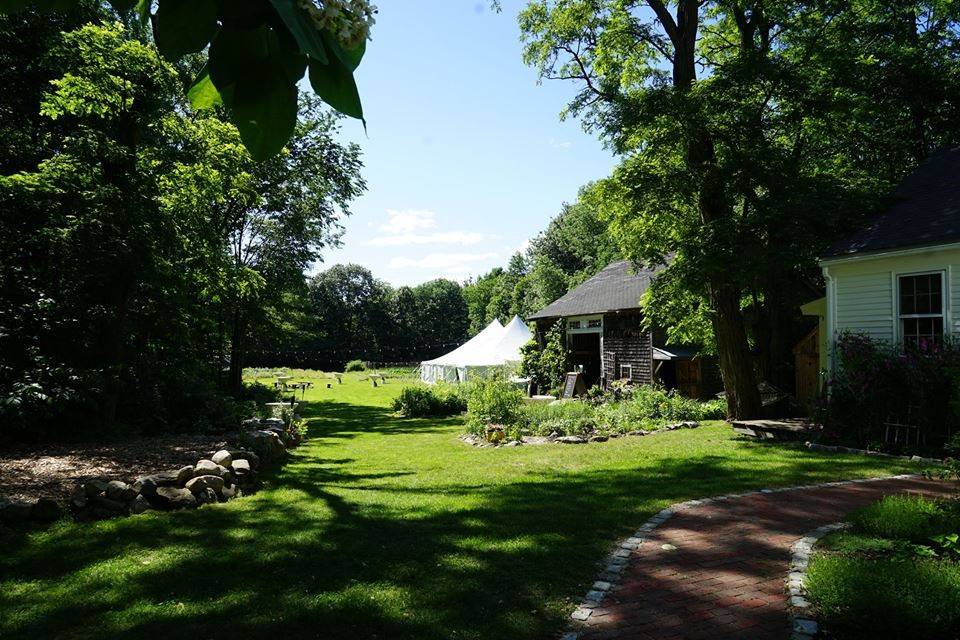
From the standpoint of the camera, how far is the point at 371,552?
17.3 ft

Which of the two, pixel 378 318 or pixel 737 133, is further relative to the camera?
pixel 378 318

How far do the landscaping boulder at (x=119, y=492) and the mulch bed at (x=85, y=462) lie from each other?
49cm

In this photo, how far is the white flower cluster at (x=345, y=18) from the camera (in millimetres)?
983

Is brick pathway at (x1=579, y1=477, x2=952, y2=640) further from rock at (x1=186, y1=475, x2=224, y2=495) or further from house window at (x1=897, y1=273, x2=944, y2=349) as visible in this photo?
rock at (x1=186, y1=475, x2=224, y2=495)

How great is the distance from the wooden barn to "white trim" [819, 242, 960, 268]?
21.2 feet

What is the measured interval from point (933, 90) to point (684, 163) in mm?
7255

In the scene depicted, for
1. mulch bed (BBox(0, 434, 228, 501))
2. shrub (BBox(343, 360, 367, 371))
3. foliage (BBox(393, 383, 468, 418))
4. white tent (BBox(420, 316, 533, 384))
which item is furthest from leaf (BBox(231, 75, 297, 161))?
shrub (BBox(343, 360, 367, 371))

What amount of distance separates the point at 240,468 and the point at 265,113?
8035mm

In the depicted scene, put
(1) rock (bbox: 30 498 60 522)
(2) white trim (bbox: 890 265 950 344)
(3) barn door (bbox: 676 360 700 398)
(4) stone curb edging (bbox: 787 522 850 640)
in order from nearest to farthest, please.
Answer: (4) stone curb edging (bbox: 787 522 850 640), (1) rock (bbox: 30 498 60 522), (2) white trim (bbox: 890 265 950 344), (3) barn door (bbox: 676 360 700 398)

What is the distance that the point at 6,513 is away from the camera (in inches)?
229

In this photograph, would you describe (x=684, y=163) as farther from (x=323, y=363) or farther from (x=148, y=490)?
(x=323, y=363)

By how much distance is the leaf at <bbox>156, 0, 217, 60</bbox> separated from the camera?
0.99m

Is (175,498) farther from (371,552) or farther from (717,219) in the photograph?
(717,219)

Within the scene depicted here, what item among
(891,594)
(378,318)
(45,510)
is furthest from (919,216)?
(378,318)
